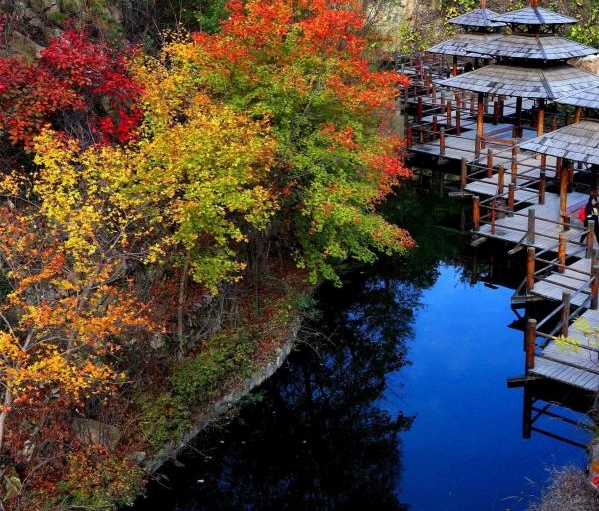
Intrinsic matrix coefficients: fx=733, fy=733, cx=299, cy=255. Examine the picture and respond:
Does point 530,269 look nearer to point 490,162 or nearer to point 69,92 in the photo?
point 490,162

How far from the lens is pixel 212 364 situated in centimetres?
1819

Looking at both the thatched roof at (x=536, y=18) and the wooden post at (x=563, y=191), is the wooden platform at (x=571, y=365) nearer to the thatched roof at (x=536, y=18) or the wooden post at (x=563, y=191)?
the wooden post at (x=563, y=191)

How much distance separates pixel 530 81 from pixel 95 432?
73.6 feet

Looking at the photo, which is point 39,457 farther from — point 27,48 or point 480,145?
point 480,145

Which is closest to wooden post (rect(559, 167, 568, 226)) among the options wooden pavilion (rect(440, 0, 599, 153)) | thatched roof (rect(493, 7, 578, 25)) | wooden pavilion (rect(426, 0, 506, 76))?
wooden pavilion (rect(440, 0, 599, 153))

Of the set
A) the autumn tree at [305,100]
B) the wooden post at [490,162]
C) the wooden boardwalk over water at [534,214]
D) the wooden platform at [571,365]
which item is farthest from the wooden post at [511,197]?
the wooden platform at [571,365]

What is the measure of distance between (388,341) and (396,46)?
28.3 meters

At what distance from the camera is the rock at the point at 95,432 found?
52.3 feet

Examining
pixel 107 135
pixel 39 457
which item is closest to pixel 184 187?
pixel 107 135

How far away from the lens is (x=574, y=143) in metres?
23.4

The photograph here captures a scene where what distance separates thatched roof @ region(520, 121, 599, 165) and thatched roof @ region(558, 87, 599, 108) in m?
0.86

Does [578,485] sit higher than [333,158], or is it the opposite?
[333,158]

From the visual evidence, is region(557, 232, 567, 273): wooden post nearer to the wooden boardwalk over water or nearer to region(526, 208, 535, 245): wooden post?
the wooden boardwalk over water

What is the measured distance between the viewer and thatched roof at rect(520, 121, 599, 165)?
22.8 m
